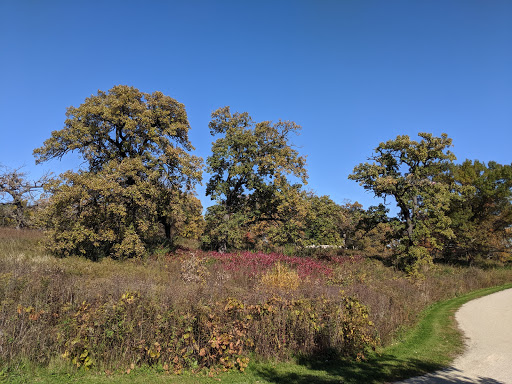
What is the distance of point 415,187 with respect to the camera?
954 inches

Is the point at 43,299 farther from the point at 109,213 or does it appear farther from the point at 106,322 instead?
the point at 109,213

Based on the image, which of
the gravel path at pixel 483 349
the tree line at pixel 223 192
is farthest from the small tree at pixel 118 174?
the gravel path at pixel 483 349

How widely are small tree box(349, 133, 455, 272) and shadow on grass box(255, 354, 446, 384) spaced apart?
1681cm

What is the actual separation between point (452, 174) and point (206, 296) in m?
34.1

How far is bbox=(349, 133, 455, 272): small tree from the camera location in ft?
77.2

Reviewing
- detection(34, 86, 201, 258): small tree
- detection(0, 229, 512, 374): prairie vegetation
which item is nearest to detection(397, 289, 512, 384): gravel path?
→ detection(0, 229, 512, 374): prairie vegetation

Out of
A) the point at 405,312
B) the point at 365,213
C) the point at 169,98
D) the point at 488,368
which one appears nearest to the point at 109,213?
the point at 169,98

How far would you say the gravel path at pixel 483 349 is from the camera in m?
6.66

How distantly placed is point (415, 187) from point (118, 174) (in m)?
20.2

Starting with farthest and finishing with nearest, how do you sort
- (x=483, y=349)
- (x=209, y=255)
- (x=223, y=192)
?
(x=223, y=192)
(x=209, y=255)
(x=483, y=349)

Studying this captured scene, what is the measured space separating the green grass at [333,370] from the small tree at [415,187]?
14.0 metres

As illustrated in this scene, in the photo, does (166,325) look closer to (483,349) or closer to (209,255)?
(483,349)

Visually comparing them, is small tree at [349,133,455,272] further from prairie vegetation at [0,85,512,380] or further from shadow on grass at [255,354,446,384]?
shadow on grass at [255,354,446,384]

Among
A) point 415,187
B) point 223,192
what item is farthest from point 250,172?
point 415,187
